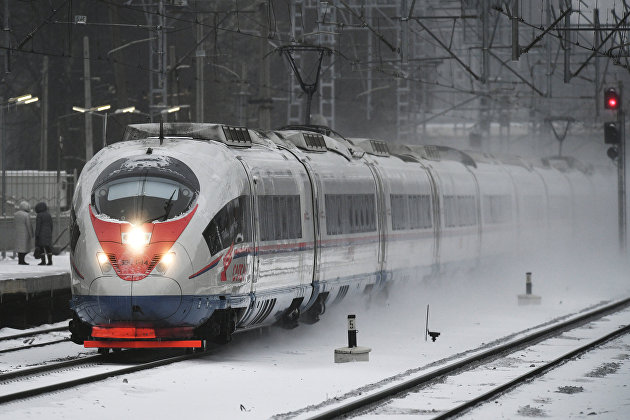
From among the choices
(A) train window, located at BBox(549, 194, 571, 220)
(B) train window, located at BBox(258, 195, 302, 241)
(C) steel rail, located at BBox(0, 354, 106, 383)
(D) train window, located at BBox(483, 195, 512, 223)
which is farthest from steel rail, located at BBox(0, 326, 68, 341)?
(A) train window, located at BBox(549, 194, 571, 220)

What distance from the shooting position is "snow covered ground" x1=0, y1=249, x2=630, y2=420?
14.5 metres

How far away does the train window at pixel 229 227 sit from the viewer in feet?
60.6

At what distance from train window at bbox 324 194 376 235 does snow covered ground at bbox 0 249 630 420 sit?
1.64m

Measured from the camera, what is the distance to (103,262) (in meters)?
18.1

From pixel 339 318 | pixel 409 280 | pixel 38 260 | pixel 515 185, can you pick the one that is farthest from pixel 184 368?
pixel 515 185

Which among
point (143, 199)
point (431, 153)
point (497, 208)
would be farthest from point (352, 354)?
point (497, 208)

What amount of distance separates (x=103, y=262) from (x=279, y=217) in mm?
3669

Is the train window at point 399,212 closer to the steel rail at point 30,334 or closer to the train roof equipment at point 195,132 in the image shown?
the steel rail at point 30,334

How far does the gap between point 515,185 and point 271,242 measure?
2366 centimetres

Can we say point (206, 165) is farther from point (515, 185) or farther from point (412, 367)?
point (515, 185)

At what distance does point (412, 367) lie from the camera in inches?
744

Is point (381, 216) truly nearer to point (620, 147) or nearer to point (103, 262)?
point (103, 262)

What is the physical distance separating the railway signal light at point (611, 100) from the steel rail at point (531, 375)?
1244 cm

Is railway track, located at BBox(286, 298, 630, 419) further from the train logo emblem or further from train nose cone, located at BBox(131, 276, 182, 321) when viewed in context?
train nose cone, located at BBox(131, 276, 182, 321)
